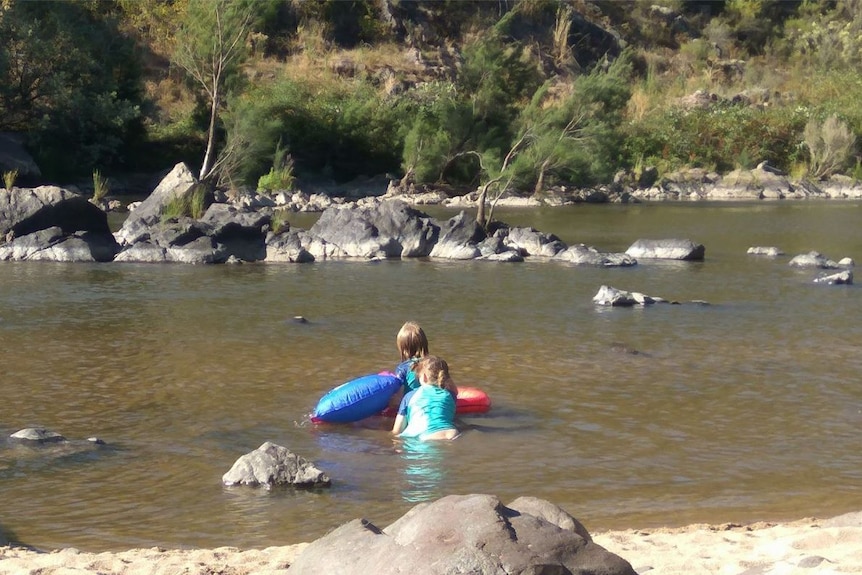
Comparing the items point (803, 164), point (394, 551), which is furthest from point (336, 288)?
point (803, 164)

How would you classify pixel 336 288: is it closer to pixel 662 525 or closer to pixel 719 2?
pixel 662 525

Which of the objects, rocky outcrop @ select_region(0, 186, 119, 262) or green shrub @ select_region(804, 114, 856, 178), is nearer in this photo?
rocky outcrop @ select_region(0, 186, 119, 262)

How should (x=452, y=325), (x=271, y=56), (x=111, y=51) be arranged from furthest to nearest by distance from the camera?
(x=271, y=56) → (x=111, y=51) → (x=452, y=325)

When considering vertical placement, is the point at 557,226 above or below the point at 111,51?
below

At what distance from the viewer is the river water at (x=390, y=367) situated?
22.7 ft

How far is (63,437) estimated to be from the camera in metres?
8.16

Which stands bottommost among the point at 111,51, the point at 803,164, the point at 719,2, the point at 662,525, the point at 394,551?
the point at 662,525

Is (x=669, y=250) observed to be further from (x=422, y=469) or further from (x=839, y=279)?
(x=422, y=469)

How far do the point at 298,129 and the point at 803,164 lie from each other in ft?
64.8

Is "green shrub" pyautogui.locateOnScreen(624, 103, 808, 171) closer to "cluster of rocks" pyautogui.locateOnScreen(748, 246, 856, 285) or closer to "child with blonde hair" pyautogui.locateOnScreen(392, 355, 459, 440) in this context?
"cluster of rocks" pyautogui.locateOnScreen(748, 246, 856, 285)

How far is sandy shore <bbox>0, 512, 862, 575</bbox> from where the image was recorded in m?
5.15

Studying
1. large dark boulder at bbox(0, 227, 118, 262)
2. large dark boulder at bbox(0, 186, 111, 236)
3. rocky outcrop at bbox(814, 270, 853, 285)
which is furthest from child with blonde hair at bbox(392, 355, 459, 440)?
large dark boulder at bbox(0, 186, 111, 236)

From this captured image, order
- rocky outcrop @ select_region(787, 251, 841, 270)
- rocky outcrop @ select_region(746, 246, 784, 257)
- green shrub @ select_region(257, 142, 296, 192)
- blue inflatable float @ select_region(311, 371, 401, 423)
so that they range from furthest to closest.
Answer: green shrub @ select_region(257, 142, 296, 192) → rocky outcrop @ select_region(746, 246, 784, 257) → rocky outcrop @ select_region(787, 251, 841, 270) → blue inflatable float @ select_region(311, 371, 401, 423)

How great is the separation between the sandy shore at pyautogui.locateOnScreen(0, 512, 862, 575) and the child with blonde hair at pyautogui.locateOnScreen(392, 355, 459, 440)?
8.09 feet
